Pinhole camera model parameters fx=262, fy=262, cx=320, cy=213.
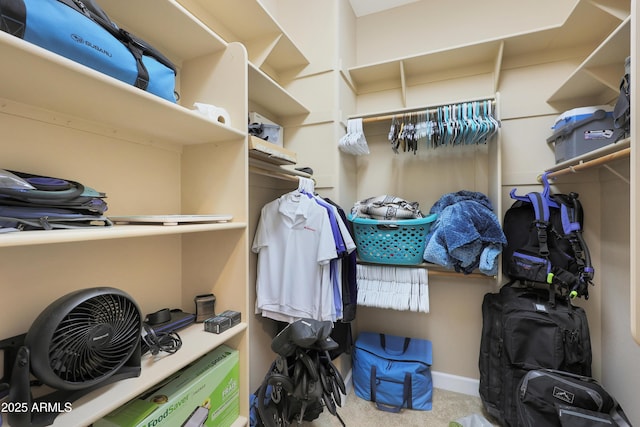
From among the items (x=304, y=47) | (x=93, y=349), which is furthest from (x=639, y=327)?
(x=304, y=47)

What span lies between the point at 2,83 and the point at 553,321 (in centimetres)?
242

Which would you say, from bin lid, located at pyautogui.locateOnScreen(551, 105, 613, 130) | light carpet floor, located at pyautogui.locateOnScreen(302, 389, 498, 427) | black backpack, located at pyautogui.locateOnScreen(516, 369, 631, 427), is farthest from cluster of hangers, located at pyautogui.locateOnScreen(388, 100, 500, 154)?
light carpet floor, located at pyautogui.locateOnScreen(302, 389, 498, 427)

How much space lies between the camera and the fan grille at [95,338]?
0.62m

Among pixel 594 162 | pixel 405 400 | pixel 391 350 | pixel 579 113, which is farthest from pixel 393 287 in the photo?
pixel 579 113

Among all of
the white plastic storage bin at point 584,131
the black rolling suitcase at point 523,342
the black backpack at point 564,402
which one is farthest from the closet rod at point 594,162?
the black backpack at point 564,402

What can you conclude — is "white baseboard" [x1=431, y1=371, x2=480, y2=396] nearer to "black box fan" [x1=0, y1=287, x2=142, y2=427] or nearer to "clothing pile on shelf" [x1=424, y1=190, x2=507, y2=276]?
"clothing pile on shelf" [x1=424, y1=190, x2=507, y2=276]

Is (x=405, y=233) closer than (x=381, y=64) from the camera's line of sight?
Yes

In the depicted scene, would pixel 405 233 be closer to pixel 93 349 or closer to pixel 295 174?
pixel 295 174

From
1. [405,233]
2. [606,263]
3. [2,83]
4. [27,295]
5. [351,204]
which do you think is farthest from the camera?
[351,204]

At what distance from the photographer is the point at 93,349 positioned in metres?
0.67

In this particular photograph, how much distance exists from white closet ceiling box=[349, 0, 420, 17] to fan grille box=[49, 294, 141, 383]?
257 centimetres

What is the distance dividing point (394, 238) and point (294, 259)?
676 millimetres

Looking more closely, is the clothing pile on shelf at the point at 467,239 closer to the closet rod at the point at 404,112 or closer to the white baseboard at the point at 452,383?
the closet rod at the point at 404,112

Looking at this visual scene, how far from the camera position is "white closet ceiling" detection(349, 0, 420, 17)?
6.93 ft
